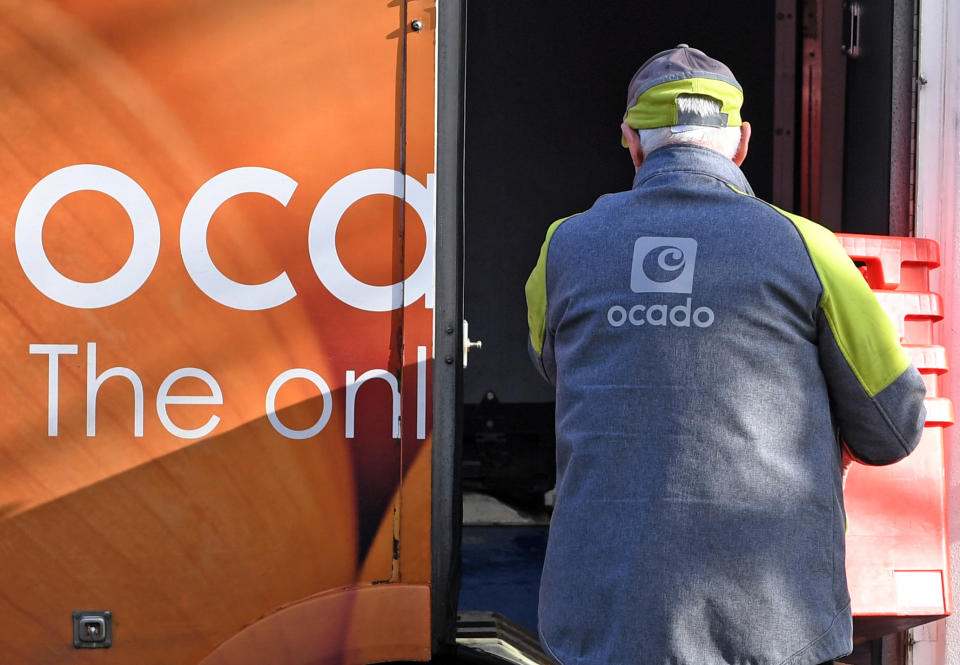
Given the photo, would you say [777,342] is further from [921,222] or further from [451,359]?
[921,222]

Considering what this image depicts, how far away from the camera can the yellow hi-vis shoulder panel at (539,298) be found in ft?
5.82

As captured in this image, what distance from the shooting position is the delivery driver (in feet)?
5.07

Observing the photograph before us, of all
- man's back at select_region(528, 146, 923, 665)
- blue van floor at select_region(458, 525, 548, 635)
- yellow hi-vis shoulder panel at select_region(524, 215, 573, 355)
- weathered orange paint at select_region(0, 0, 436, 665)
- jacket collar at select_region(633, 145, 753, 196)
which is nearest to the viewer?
man's back at select_region(528, 146, 923, 665)

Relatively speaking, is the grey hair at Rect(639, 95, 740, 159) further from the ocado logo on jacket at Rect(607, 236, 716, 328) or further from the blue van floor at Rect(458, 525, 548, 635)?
the blue van floor at Rect(458, 525, 548, 635)

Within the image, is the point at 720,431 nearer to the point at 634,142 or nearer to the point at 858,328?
the point at 858,328

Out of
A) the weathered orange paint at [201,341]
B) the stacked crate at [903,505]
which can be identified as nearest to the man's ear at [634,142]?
the weathered orange paint at [201,341]

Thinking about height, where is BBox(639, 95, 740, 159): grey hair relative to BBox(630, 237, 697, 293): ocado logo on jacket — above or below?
above

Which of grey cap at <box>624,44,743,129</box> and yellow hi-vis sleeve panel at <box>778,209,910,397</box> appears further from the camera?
grey cap at <box>624,44,743,129</box>

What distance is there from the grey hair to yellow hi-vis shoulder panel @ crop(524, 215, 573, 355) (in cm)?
22

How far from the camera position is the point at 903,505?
2.25 meters

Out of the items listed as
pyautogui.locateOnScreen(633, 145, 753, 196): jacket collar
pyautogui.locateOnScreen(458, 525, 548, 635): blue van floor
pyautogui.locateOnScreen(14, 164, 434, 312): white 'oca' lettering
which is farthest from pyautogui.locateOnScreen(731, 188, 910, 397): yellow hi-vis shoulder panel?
pyautogui.locateOnScreen(458, 525, 548, 635): blue van floor

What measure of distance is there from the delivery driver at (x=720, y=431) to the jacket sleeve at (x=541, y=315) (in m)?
0.16

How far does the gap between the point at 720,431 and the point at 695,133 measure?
53cm

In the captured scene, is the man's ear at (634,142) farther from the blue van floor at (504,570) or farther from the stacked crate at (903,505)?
the blue van floor at (504,570)
